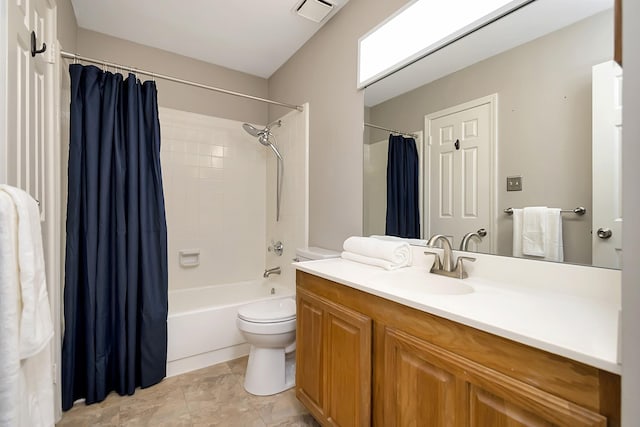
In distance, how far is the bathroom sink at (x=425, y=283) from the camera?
3.96 feet

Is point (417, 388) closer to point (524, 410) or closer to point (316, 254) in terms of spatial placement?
point (524, 410)

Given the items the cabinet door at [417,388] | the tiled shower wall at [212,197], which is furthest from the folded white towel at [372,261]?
the tiled shower wall at [212,197]

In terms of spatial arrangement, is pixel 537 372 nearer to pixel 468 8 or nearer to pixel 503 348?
pixel 503 348

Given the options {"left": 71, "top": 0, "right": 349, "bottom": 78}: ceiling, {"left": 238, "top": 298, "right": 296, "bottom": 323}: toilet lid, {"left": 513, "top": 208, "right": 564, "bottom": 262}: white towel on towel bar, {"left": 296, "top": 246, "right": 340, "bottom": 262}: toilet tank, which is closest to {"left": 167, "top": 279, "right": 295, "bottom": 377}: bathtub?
{"left": 238, "top": 298, "right": 296, "bottom": 323}: toilet lid

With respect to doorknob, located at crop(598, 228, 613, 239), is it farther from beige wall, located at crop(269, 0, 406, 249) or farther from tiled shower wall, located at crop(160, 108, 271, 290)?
tiled shower wall, located at crop(160, 108, 271, 290)

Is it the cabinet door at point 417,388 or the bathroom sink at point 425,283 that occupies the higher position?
the bathroom sink at point 425,283

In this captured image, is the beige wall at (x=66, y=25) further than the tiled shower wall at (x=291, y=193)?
No

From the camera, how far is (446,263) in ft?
4.29

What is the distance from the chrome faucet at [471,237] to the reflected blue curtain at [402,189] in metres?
0.25

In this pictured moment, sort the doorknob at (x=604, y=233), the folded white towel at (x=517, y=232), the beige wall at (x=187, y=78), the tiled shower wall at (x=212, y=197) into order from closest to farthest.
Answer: the doorknob at (x=604, y=233)
the folded white towel at (x=517, y=232)
the beige wall at (x=187, y=78)
the tiled shower wall at (x=212, y=197)

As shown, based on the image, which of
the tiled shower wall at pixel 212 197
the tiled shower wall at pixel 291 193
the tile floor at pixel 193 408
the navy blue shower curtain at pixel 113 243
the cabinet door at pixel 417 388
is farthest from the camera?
the tiled shower wall at pixel 212 197

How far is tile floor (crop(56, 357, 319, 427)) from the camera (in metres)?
1.57

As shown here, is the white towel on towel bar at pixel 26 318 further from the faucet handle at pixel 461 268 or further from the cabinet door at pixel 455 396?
the faucet handle at pixel 461 268

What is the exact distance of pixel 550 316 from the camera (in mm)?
765
